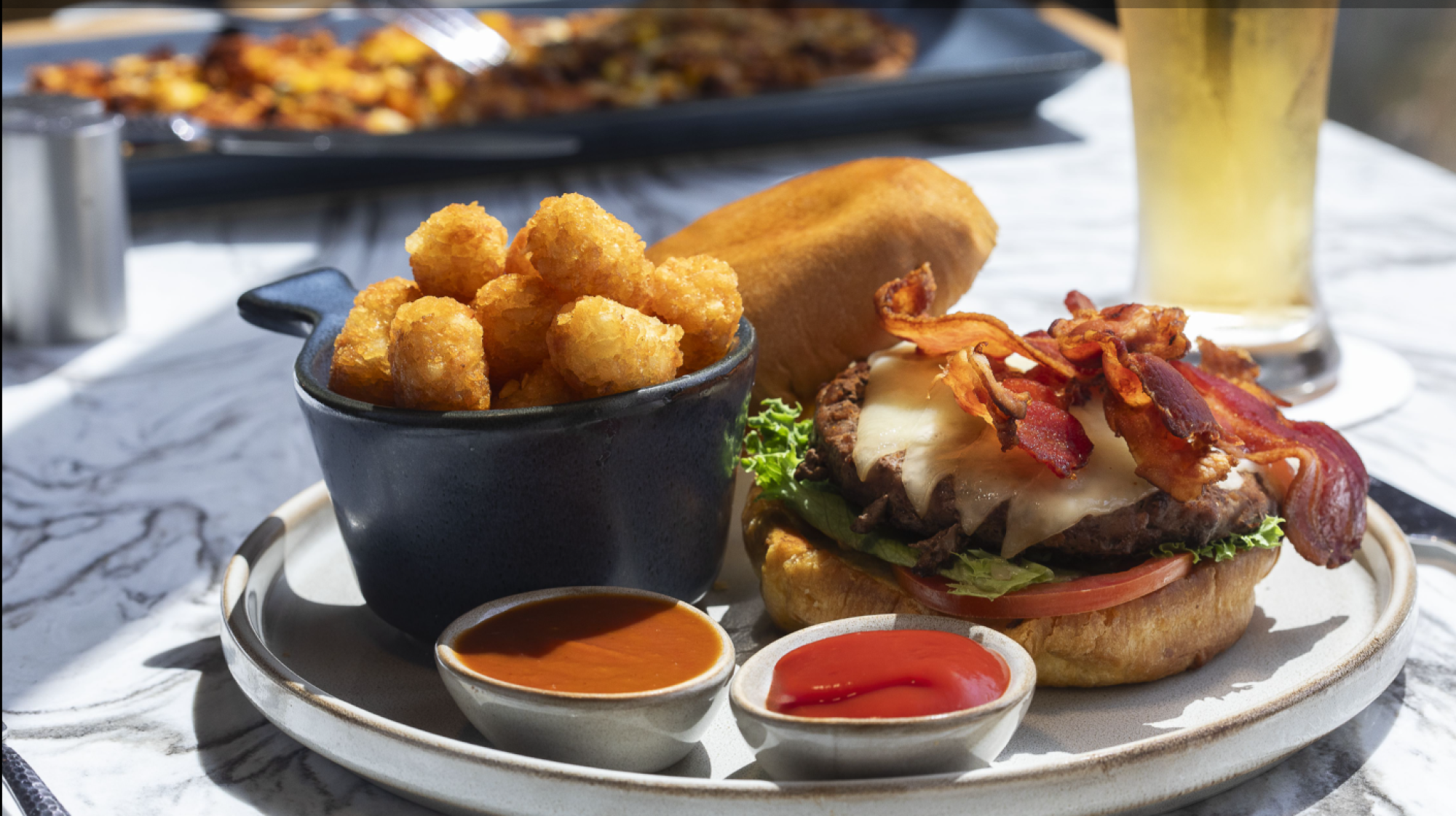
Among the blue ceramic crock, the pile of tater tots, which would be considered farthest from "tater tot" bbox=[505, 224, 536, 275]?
the blue ceramic crock

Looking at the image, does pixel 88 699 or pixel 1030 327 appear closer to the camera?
pixel 88 699

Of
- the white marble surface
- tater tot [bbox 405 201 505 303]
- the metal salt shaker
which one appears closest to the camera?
the white marble surface

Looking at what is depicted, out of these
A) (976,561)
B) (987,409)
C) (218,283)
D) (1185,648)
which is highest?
(987,409)

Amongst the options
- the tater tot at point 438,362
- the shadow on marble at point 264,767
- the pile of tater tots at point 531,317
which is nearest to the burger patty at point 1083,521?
the pile of tater tots at point 531,317

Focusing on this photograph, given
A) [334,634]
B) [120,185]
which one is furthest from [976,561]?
[120,185]

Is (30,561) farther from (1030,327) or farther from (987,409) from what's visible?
(1030,327)

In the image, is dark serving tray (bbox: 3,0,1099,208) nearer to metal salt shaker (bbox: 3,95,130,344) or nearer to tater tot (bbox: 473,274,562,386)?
metal salt shaker (bbox: 3,95,130,344)
